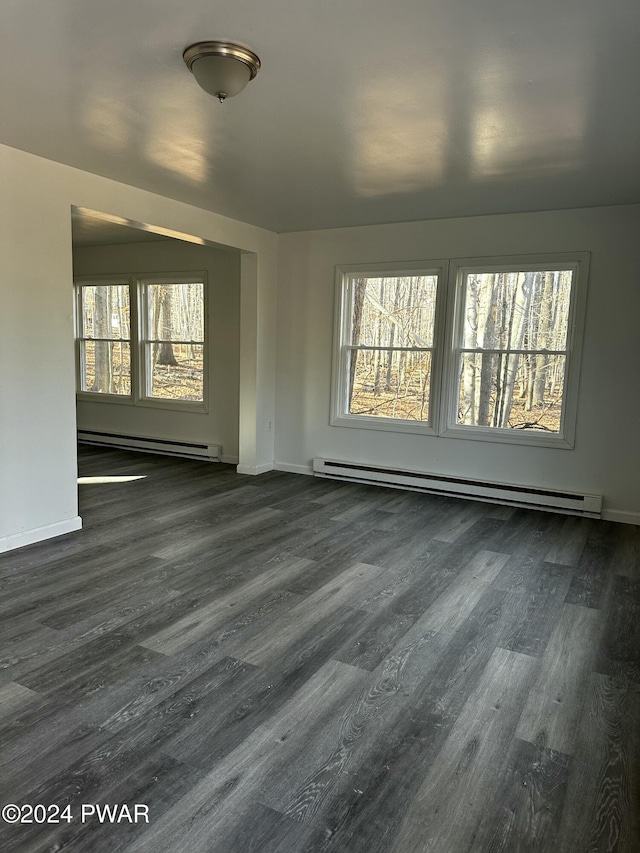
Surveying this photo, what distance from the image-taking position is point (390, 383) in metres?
5.93

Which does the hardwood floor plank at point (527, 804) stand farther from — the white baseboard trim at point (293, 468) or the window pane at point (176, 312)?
the window pane at point (176, 312)

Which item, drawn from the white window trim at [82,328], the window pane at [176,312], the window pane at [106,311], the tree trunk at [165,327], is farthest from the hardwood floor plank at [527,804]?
the window pane at [106,311]

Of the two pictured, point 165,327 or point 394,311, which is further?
point 165,327

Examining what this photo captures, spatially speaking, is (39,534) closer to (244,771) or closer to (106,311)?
(244,771)

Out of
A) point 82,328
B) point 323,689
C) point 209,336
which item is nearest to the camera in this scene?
point 323,689

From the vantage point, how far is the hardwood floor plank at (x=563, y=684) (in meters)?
2.18

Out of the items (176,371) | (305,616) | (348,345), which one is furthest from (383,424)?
(305,616)

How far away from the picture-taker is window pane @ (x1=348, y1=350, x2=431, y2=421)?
577 centimetres

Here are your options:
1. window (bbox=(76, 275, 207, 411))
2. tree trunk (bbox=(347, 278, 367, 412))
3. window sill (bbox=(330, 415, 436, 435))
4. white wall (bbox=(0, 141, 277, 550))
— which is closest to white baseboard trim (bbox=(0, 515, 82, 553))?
white wall (bbox=(0, 141, 277, 550))

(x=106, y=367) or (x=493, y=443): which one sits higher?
(x=106, y=367)

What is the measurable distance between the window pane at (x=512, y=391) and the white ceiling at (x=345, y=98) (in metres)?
1.40

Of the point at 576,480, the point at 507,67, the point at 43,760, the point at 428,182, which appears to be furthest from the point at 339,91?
the point at 576,480

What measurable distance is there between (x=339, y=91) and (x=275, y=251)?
3658 millimetres

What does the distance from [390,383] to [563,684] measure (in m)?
3.76
